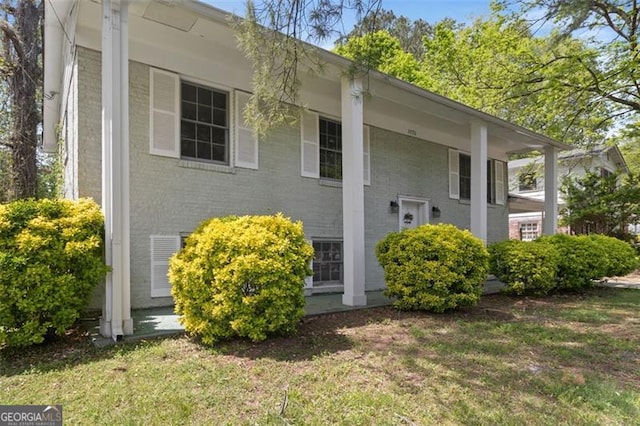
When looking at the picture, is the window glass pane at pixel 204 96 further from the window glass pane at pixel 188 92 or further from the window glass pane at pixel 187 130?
the window glass pane at pixel 187 130

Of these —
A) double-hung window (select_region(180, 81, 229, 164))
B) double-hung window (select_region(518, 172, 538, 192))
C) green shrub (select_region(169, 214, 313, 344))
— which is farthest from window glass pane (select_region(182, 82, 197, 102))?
double-hung window (select_region(518, 172, 538, 192))

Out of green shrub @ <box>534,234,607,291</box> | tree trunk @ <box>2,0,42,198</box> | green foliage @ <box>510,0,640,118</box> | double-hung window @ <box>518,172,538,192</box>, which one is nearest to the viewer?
green shrub @ <box>534,234,607,291</box>

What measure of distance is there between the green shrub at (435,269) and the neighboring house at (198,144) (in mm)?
658

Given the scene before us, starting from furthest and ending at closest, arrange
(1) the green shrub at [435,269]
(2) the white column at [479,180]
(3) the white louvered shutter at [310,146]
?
(2) the white column at [479,180] → (3) the white louvered shutter at [310,146] → (1) the green shrub at [435,269]

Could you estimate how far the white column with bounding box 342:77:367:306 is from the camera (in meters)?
7.15

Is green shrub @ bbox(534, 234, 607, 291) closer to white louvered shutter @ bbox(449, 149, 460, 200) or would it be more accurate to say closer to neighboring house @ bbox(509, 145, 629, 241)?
white louvered shutter @ bbox(449, 149, 460, 200)

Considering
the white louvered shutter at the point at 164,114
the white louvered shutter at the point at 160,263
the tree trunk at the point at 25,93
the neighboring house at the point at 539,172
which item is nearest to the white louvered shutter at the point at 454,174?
the white louvered shutter at the point at 164,114

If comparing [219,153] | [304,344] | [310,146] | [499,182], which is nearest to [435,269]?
[304,344]

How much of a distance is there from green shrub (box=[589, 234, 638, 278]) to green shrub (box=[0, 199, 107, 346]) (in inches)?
430

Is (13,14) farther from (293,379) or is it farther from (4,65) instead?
(293,379)

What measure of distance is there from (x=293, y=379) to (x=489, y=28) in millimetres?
17681

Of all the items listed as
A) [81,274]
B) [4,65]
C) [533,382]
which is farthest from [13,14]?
[533,382]

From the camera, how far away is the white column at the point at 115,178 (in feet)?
16.6

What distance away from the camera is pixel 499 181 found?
14.2m
